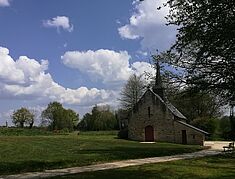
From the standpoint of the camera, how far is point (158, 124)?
168 ft

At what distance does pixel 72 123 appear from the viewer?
297ft

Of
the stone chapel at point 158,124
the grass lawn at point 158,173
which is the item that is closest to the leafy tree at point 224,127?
the stone chapel at point 158,124

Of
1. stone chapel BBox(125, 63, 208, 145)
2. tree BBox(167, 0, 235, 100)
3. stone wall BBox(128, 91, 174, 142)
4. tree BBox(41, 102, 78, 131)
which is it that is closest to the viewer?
tree BBox(167, 0, 235, 100)

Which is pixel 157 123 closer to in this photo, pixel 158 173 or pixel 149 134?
pixel 149 134

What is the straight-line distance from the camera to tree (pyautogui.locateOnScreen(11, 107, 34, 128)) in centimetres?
9155

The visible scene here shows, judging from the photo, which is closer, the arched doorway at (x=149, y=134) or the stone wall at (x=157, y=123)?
the stone wall at (x=157, y=123)

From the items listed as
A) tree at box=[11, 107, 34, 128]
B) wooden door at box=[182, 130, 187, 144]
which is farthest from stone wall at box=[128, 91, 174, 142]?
tree at box=[11, 107, 34, 128]

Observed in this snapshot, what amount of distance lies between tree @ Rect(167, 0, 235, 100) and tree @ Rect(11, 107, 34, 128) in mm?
78020

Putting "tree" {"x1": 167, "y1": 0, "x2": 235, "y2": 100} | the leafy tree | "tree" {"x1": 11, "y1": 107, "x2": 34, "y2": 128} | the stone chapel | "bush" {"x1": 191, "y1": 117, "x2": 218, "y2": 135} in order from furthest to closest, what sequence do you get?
"tree" {"x1": 11, "y1": 107, "x2": 34, "y2": 128} → the leafy tree → "bush" {"x1": 191, "y1": 117, "x2": 218, "y2": 135} → the stone chapel → "tree" {"x1": 167, "y1": 0, "x2": 235, "y2": 100}

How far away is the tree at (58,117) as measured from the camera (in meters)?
86.9

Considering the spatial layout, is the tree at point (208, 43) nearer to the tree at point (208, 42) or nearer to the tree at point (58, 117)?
the tree at point (208, 42)

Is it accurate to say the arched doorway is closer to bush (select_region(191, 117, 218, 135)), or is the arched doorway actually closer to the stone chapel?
the stone chapel

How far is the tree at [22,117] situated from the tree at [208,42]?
256 ft

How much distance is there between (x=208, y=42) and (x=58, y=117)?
7560 cm
